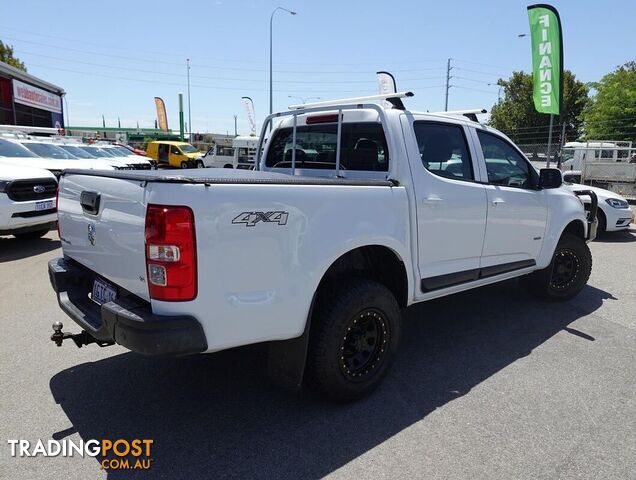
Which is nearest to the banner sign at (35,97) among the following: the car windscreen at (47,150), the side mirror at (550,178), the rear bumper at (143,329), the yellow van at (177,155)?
the yellow van at (177,155)

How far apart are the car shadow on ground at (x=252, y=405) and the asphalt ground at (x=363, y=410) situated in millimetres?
11

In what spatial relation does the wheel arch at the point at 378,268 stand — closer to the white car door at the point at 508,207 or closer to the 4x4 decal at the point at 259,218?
the 4x4 decal at the point at 259,218

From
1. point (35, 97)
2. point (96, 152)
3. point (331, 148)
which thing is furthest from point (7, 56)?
point (331, 148)

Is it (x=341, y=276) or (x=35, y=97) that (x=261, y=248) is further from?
(x=35, y=97)

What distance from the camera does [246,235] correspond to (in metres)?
2.41

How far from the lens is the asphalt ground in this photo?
8.28 feet

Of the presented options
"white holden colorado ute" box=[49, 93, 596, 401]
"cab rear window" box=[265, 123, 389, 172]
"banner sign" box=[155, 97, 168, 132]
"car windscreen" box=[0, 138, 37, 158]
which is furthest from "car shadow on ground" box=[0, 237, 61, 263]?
"banner sign" box=[155, 97, 168, 132]

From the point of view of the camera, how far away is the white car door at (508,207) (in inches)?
162

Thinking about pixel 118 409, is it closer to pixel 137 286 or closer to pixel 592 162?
pixel 137 286

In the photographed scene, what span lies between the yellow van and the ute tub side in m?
28.2

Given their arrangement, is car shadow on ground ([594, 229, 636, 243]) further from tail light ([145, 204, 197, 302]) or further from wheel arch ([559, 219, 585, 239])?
tail light ([145, 204, 197, 302])

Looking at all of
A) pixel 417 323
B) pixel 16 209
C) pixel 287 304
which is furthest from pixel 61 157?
pixel 287 304

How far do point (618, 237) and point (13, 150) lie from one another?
42.5 ft

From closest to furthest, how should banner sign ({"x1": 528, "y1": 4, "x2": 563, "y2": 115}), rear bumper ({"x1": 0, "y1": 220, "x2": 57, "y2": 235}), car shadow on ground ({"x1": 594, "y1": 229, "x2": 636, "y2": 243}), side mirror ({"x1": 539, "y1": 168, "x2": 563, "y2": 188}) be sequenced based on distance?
side mirror ({"x1": 539, "y1": 168, "x2": 563, "y2": 188}) → rear bumper ({"x1": 0, "y1": 220, "x2": 57, "y2": 235}) → car shadow on ground ({"x1": 594, "y1": 229, "x2": 636, "y2": 243}) → banner sign ({"x1": 528, "y1": 4, "x2": 563, "y2": 115})
